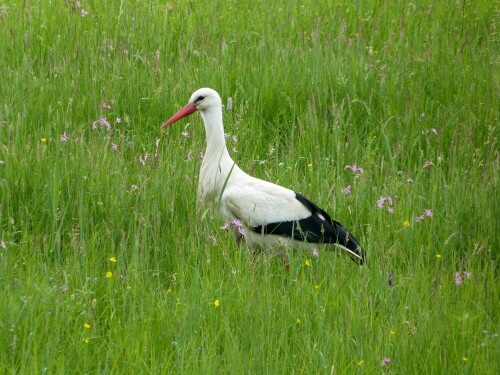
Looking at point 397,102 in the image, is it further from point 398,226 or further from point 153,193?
point 153,193

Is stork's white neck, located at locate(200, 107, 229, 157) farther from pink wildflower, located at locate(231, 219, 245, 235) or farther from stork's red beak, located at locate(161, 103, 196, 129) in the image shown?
pink wildflower, located at locate(231, 219, 245, 235)

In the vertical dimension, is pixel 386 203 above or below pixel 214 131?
below

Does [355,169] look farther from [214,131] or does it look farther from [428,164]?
[214,131]

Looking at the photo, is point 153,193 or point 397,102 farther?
point 397,102

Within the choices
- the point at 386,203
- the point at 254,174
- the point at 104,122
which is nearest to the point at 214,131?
the point at 254,174

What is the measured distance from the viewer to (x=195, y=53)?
7.17 metres

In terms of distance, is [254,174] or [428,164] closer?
[428,164]

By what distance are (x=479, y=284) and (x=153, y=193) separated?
173cm

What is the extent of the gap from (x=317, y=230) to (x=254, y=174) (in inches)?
37.3

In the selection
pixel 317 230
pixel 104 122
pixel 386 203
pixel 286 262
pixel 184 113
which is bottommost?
pixel 286 262

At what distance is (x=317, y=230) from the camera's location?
207 inches

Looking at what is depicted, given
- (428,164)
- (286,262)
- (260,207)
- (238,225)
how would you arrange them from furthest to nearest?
(428,164)
(260,207)
(286,262)
(238,225)

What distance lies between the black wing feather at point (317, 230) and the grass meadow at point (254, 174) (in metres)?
0.11

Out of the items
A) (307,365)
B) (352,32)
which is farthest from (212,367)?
(352,32)
